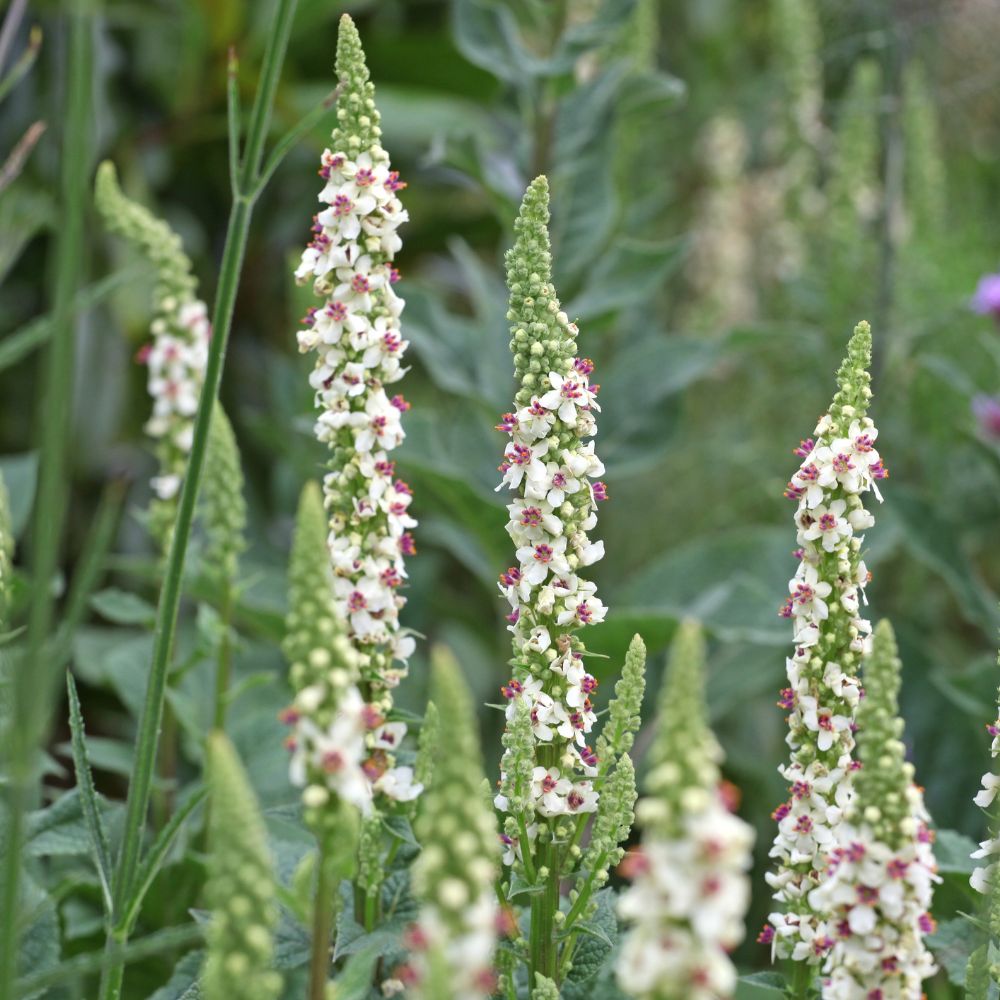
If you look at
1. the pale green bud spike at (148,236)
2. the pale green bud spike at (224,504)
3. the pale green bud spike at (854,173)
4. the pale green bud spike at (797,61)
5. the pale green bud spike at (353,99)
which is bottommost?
the pale green bud spike at (224,504)

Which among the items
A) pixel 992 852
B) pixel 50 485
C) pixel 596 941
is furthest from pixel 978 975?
pixel 50 485

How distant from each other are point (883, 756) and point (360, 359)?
538mm

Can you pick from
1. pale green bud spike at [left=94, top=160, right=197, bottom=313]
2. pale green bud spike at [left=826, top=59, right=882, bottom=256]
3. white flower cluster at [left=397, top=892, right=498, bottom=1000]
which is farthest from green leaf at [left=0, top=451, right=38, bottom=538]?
pale green bud spike at [left=826, top=59, right=882, bottom=256]

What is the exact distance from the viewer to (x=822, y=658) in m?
1.02

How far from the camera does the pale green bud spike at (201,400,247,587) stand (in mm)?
1444

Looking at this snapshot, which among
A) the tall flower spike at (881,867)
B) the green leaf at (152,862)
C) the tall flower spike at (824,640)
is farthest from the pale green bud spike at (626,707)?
the green leaf at (152,862)

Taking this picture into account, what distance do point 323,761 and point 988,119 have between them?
3.81 m

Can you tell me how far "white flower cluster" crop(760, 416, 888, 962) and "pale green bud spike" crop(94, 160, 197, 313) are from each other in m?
0.86

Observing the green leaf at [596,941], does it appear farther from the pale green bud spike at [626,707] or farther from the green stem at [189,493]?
the green stem at [189,493]

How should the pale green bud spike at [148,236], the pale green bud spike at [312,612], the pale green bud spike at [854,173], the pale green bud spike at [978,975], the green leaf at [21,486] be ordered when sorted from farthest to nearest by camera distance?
the pale green bud spike at [854,173] < the green leaf at [21,486] < the pale green bud spike at [148,236] < the pale green bud spike at [978,975] < the pale green bud spike at [312,612]

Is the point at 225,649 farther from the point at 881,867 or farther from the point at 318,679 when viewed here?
the point at 881,867

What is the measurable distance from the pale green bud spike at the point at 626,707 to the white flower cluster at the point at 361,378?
0.18 m

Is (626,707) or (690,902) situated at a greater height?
(626,707)

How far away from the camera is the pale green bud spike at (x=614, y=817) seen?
103 cm
